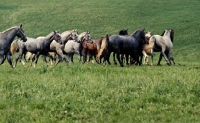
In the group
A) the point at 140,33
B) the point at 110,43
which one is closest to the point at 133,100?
the point at 110,43

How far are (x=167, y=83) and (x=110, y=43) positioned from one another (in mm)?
10728

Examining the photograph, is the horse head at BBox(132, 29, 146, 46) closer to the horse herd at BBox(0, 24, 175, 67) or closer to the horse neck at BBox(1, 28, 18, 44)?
the horse herd at BBox(0, 24, 175, 67)

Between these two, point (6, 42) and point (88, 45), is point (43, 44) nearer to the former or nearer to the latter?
point (6, 42)

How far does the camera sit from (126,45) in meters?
24.1

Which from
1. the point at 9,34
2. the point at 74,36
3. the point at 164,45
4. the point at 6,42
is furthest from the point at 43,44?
the point at 164,45

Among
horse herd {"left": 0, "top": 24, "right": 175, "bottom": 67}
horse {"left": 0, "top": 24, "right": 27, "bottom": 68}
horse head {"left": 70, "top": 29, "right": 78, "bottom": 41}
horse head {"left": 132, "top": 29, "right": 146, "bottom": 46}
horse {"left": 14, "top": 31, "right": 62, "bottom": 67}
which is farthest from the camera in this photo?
horse head {"left": 70, "top": 29, "right": 78, "bottom": 41}

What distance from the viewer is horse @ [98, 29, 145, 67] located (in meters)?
23.6

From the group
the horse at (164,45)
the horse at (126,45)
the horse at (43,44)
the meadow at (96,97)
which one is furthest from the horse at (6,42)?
the horse at (164,45)

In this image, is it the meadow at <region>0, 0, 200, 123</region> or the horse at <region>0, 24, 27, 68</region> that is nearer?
the meadow at <region>0, 0, 200, 123</region>

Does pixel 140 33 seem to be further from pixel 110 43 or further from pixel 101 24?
pixel 101 24

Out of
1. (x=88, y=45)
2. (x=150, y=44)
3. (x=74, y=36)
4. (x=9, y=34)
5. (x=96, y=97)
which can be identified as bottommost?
(x=88, y=45)

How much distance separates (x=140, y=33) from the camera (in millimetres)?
25828

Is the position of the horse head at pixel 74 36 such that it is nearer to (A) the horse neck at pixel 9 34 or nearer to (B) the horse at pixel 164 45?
(B) the horse at pixel 164 45

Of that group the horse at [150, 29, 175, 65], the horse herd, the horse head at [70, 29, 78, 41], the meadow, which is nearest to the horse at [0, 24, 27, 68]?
the horse herd
